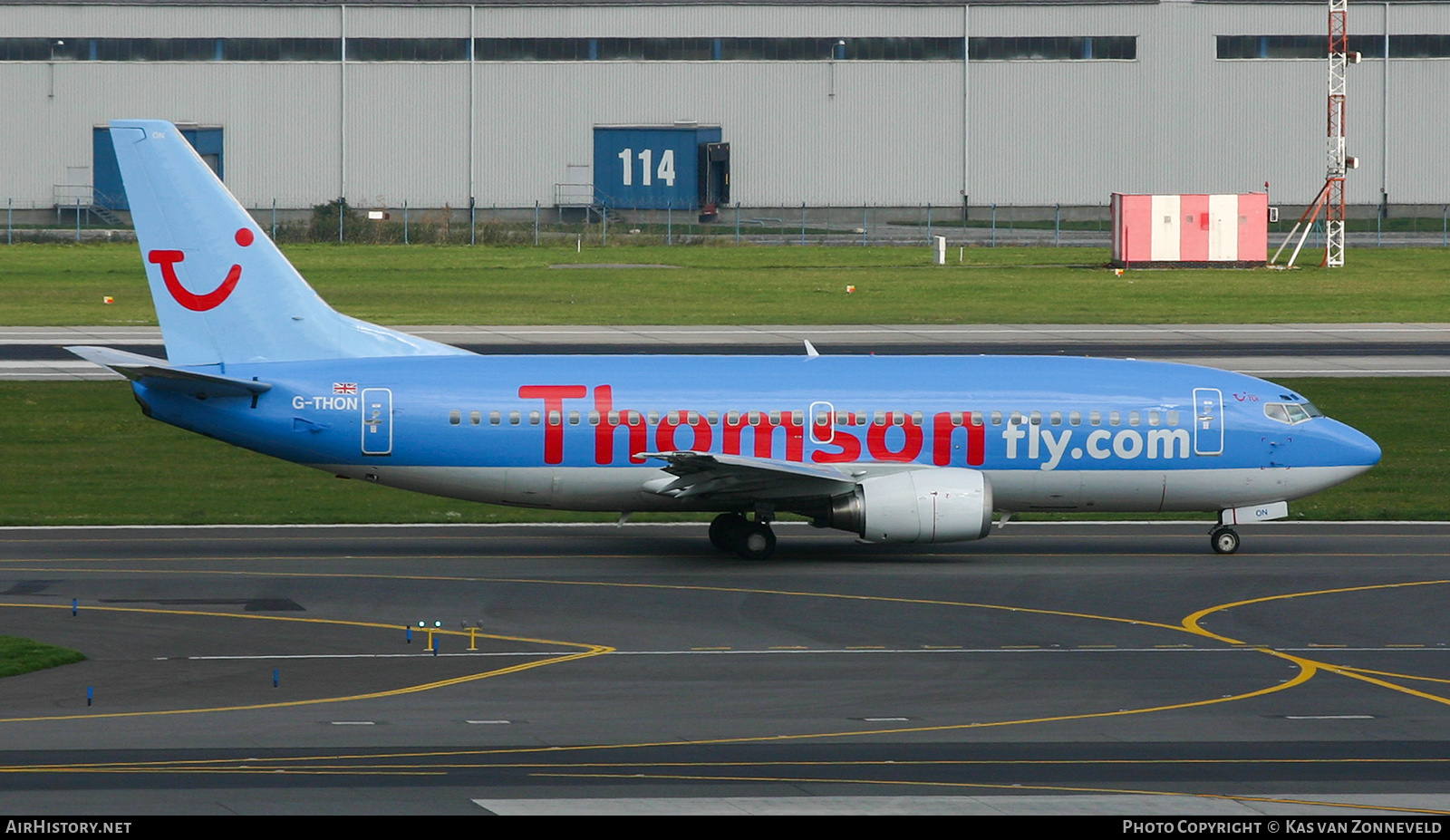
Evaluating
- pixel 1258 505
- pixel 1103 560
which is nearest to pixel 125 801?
pixel 1103 560

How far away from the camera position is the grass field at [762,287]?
7738 centimetres

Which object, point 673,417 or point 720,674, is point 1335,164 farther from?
point 720,674

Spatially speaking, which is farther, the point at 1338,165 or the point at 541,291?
the point at 1338,165

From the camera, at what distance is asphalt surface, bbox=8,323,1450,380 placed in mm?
61656

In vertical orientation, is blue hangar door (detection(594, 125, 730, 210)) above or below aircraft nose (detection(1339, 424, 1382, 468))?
above

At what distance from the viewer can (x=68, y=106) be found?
114438 mm

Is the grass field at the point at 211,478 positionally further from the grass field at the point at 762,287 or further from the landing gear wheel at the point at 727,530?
the grass field at the point at 762,287

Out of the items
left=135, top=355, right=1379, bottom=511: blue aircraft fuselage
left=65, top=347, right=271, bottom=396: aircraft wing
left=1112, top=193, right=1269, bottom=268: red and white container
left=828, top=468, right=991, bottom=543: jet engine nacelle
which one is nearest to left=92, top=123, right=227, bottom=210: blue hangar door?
left=1112, top=193, right=1269, bottom=268: red and white container

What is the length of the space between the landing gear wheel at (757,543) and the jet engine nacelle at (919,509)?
5.79ft

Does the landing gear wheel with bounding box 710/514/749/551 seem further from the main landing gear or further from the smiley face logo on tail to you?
the smiley face logo on tail

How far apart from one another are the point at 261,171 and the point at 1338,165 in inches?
2507

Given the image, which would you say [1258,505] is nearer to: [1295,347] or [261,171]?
[1295,347]

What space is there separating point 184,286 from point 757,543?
457 inches

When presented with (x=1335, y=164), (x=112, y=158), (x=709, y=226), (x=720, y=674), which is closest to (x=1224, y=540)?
(x=720, y=674)
